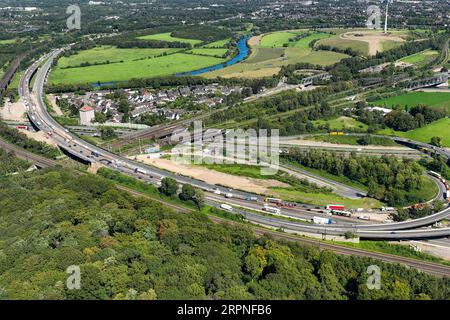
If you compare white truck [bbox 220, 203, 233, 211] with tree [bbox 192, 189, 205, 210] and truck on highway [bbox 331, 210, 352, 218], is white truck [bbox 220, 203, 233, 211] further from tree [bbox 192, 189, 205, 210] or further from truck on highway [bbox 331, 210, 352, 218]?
truck on highway [bbox 331, 210, 352, 218]

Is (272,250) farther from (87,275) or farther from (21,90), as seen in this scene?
(21,90)

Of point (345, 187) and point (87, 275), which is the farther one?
point (345, 187)

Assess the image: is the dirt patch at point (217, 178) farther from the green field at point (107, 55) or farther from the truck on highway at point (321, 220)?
the green field at point (107, 55)

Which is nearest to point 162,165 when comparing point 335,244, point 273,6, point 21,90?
point 335,244

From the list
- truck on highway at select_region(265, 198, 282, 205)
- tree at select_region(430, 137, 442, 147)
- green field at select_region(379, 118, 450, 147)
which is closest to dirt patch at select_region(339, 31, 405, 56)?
green field at select_region(379, 118, 450, 147)

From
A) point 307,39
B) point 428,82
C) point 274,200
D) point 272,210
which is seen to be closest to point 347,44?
point 307,39

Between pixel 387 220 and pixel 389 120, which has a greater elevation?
pixel 389 120

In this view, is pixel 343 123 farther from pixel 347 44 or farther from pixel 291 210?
pixel 347 44
